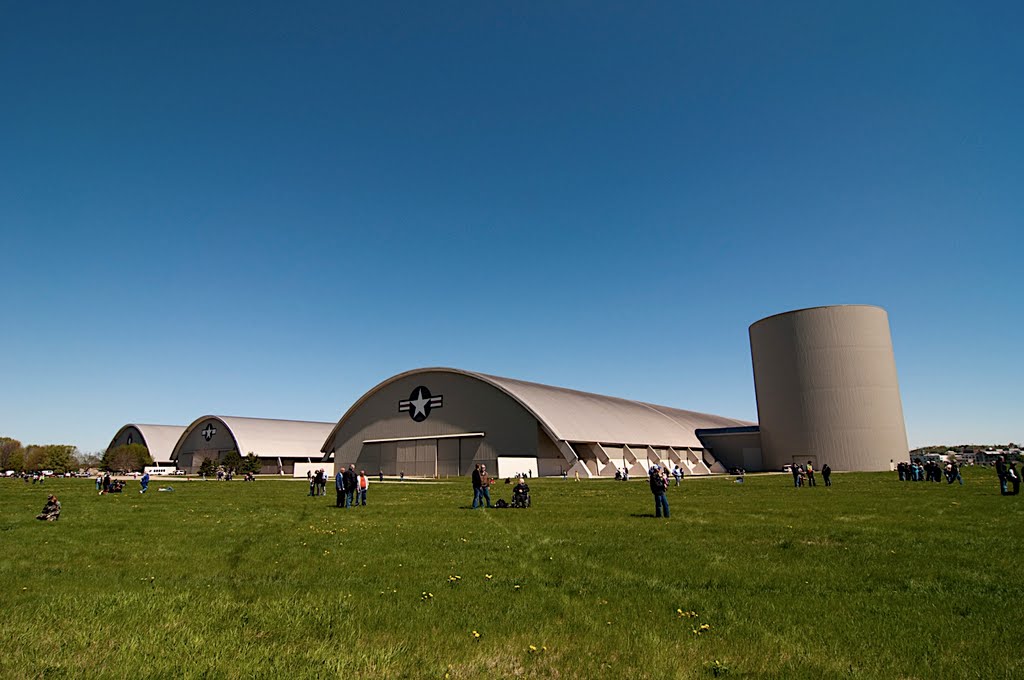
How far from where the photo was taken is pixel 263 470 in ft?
346

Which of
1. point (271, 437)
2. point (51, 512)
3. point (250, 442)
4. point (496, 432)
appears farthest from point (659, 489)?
point (271, 437)

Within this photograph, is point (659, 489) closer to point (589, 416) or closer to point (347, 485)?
point (347, 485)

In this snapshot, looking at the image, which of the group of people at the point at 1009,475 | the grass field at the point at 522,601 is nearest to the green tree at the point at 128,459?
the grass field at the point at 522,601

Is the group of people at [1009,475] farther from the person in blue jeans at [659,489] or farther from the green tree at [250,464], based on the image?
the green tree at [250,464]

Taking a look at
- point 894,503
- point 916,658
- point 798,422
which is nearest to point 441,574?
point 916,658

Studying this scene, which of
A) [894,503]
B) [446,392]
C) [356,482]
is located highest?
[446,392]

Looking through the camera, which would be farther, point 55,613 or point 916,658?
point 55,613

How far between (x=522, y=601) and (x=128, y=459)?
125342 millimetres

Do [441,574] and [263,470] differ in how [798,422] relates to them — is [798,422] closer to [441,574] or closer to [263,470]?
[441,574]

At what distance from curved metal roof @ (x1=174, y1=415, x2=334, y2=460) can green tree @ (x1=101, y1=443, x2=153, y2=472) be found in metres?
5.58

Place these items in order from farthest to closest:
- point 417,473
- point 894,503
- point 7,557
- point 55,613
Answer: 1. point 417,473
2. point 894,503
3. point 7,557
4. point 55,613

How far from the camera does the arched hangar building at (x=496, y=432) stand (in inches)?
2579

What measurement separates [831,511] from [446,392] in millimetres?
54938

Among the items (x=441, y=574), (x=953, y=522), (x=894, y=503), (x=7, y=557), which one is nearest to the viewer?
(x=441, y=574)
